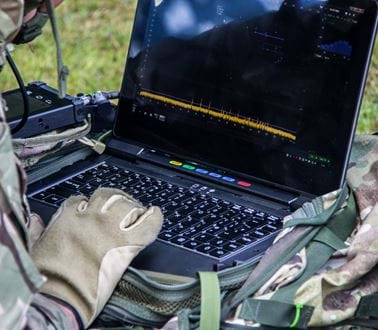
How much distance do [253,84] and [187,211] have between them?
0.27 meters

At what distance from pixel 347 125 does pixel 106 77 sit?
2030 millimetres

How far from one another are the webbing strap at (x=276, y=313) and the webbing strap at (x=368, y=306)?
0.26 ft

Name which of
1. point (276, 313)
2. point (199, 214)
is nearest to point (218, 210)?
point (199, 214)

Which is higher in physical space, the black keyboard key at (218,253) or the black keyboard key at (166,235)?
the black keyboard key at (218,253)

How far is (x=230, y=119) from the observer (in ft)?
6.54

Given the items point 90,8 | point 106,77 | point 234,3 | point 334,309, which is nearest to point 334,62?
point 234,3

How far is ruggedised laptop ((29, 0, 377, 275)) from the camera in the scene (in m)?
1.83

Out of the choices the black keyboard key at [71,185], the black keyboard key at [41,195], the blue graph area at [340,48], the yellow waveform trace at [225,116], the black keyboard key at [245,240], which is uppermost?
the blue graph area at [340,48]

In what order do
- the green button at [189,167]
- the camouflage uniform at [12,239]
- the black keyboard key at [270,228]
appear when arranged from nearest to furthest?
the camouflage uniform at [12,239]
the black keyboard key at [270,228]
the green button at [189,167]

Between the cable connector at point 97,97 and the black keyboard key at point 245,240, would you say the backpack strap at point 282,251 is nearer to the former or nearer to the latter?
the black keyboard key at point 245,240

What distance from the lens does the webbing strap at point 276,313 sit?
155 cm

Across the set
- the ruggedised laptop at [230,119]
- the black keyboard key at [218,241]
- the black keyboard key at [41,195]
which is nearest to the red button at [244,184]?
the ruggedised laptop at [230,119]

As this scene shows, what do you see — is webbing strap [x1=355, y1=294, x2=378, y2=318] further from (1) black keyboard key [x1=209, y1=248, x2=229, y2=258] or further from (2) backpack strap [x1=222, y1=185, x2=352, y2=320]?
(1) black keyboard key [x1=209, y1=248, x2=229, y2=258]

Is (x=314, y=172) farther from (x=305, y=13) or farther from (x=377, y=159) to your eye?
(x=305, y=13)
